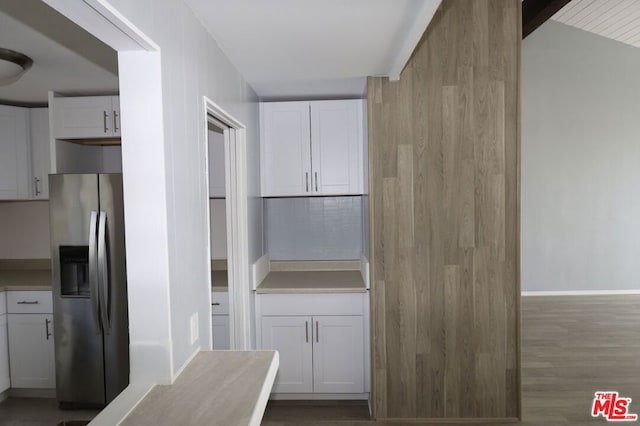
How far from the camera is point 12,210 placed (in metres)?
4.41

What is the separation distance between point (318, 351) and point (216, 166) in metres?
1.78

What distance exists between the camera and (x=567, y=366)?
4246 mm

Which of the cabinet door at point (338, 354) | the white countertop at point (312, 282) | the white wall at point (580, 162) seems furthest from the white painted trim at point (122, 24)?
the white wall at point (580, 162)

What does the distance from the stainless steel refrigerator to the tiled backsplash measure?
4.99 ft

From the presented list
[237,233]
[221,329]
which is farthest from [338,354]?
[237,233]

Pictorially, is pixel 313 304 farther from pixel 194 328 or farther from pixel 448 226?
pixel 194 328

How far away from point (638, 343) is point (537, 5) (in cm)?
402

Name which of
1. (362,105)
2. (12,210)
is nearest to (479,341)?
(362,105)

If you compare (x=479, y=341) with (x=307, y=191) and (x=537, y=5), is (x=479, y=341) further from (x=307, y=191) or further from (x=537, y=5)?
(x=537, y=5)

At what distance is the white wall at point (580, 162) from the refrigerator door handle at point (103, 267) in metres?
5.96

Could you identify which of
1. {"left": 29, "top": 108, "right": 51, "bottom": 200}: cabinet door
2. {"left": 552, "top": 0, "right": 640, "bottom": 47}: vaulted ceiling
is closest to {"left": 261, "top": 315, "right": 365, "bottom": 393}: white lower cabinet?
{"left": 29, "top": 108, "right": 51, "bottom": 200}: cabinet door

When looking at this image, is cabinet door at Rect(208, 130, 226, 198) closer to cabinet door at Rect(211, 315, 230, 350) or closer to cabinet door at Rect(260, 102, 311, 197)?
cabinet door at Rect(260, 102, 311, 197)

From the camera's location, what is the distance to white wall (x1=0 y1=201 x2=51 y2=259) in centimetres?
440

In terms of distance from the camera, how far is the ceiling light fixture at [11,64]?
2531 millimetres
